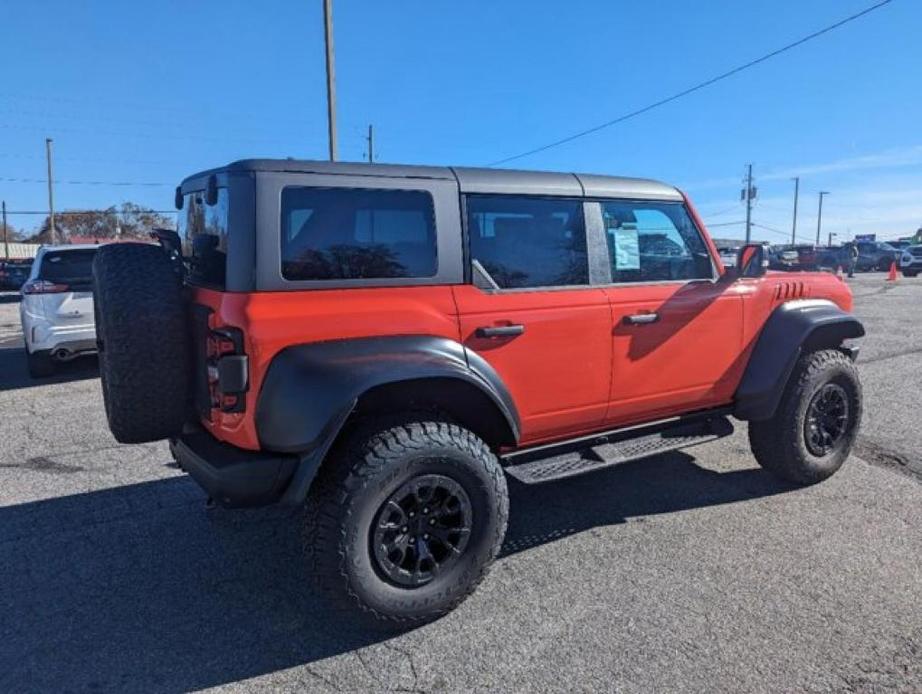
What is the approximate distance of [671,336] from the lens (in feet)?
12.8

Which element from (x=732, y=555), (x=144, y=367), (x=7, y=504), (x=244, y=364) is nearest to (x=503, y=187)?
(x=244, y=364)

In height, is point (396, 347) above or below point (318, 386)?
above

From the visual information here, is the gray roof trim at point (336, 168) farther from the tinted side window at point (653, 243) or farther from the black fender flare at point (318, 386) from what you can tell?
the tinted side window at point (653, 243)

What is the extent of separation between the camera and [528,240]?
3.52 meters

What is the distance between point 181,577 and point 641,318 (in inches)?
110

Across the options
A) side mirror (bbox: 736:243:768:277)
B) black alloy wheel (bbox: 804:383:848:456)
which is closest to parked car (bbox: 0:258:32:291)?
side mirror (bbox: 736:243:768:277)

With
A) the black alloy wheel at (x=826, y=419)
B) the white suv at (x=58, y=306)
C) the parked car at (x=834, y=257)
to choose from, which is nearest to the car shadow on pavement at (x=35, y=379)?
the white suv at (x=58, y=306)

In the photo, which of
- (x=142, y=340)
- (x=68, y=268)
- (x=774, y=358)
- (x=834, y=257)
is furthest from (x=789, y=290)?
(x=834, y=257)

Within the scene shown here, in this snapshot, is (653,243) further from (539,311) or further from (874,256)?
(874,256)

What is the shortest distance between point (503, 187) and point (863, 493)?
10.5 feet

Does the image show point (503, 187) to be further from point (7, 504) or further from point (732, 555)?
point (7, 504)

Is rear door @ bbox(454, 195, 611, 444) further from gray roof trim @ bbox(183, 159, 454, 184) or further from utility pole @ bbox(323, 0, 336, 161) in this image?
utility pole @ bbox(323, 0, 336, 161)

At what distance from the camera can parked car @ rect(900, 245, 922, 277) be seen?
33.5 meters

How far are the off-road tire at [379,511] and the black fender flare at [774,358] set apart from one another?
2.09 meters
